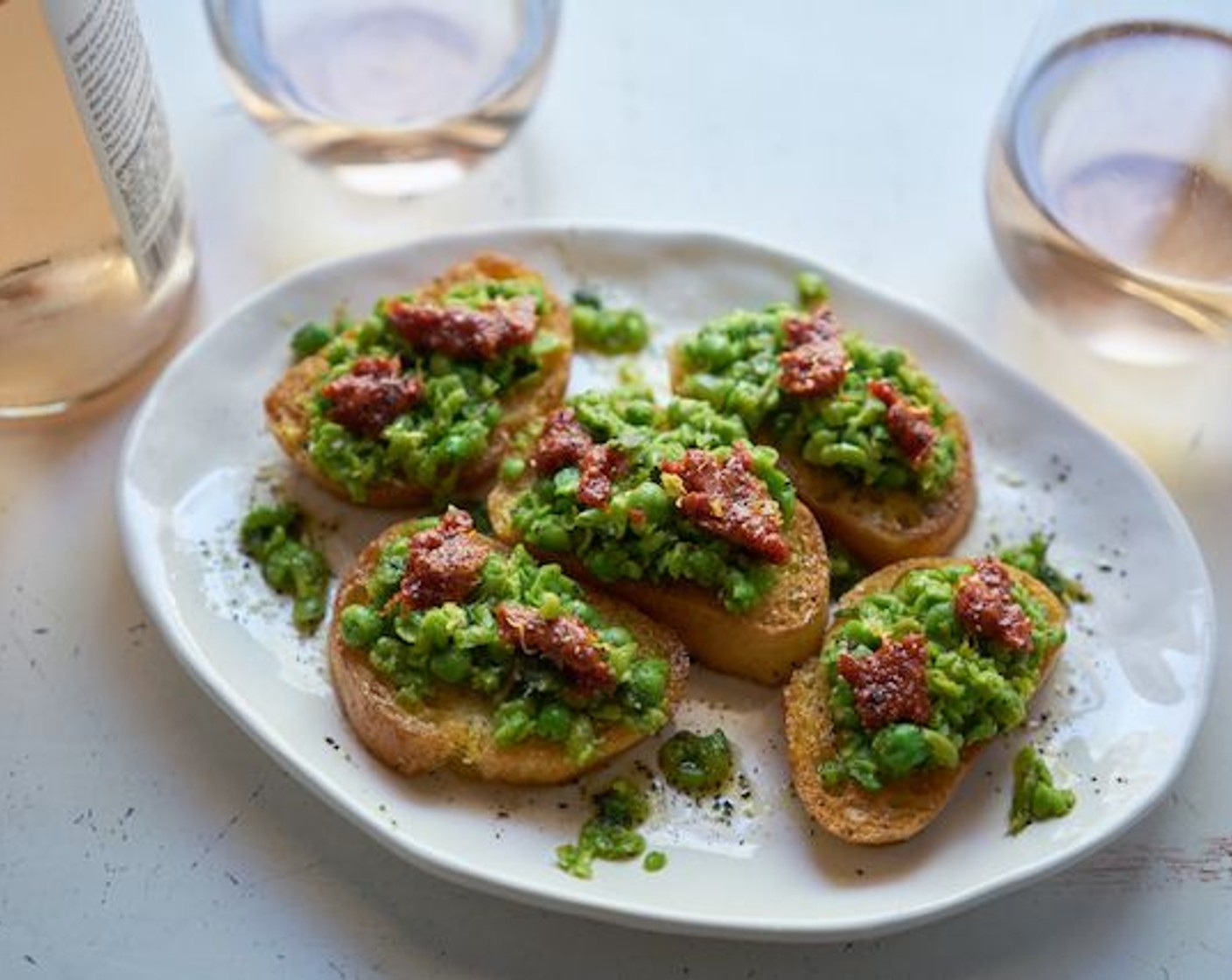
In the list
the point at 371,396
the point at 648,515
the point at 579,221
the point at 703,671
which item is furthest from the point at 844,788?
the point at 579,221

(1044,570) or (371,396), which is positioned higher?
(371,396)

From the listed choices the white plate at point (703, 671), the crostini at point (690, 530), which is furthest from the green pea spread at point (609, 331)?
the crostini at point (690, 530)

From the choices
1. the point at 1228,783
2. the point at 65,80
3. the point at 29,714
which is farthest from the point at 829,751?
the point at 65,80

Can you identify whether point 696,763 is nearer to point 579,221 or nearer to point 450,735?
point 450,735

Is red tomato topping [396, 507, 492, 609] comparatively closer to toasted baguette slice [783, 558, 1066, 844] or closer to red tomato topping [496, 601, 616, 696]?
red tomato topping [496, 601, 616, 696]

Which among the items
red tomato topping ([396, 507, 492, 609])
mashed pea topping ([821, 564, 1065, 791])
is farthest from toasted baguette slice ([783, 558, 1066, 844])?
red tomato topping ([396, 507, 492, 609])

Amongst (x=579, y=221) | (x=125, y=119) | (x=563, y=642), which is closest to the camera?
(x=563, y=642)
